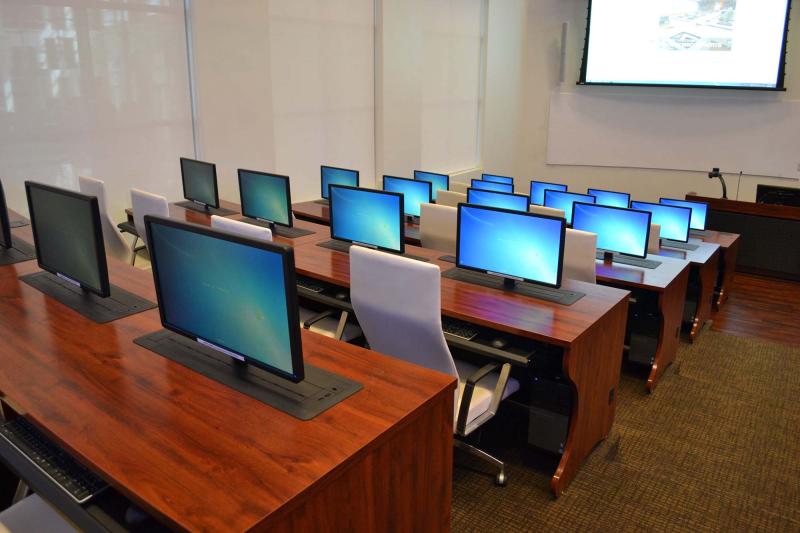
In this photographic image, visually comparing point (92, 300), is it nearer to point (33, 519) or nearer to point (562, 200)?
point (33, 519)

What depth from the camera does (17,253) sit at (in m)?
3.03

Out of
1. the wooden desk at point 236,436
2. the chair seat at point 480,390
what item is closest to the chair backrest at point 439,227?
the chair seat at point 480,390

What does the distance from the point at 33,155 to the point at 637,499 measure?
435cm

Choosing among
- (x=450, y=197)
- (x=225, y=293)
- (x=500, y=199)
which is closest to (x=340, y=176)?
(x=450, y=197)

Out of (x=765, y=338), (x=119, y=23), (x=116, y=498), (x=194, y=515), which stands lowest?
(x=765, y=338)

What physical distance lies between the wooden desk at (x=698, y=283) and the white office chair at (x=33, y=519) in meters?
3.86

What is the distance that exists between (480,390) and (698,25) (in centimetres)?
738

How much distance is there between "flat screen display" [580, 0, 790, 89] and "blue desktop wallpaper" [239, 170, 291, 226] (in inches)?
243

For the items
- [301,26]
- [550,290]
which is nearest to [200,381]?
[550,290]

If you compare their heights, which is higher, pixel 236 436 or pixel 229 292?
pixel 229 292

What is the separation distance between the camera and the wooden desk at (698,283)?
436 centimetres

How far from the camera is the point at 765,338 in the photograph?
4617mm

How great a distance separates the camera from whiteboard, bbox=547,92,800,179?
789cm

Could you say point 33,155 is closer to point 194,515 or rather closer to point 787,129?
point 194,515
